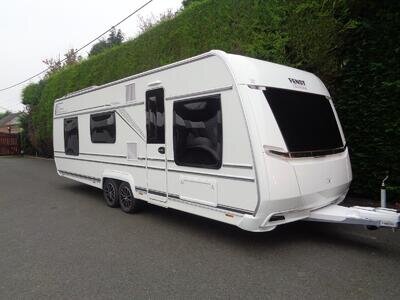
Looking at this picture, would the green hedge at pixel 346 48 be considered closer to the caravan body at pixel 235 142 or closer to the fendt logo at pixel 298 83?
the caravan body at pixel 235 142

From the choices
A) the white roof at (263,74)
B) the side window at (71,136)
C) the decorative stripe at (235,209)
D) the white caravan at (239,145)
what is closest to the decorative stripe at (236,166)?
the white caravan at (239,145)

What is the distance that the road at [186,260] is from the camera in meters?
4.00

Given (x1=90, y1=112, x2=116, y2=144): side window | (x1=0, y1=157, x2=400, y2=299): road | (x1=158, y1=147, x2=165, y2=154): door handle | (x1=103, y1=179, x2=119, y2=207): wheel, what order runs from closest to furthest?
(x1=0, y1=157, x2=400, y2=299): road < (x1=158, y1=147, x2=165, y2=154): door handle < (x1=90, y1=112, x2=116, y2=144): side window < (x1=103, y1=179, x2=119, y2=207): wheel

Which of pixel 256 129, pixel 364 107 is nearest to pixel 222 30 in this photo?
pixel 364 107

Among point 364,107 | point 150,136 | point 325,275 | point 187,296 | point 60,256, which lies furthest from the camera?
point 364,107

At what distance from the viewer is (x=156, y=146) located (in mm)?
6395

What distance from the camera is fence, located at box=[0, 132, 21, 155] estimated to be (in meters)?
30.5

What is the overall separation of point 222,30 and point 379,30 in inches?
161

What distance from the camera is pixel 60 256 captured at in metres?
5.16

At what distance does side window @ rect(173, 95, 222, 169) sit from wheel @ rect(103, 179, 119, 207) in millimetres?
2629

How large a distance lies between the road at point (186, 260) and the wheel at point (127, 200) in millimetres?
216

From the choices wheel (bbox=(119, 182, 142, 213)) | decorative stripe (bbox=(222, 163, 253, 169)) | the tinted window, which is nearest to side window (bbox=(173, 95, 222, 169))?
decorative stripe (bbox=(222, 163, 253, 169))

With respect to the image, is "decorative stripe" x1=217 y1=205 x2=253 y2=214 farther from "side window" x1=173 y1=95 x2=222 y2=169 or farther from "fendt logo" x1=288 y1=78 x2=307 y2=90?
"fendt logo" x1=288 y1=78 x2=307 y2=90

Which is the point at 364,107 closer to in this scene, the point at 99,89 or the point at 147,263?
the point at 147,263
